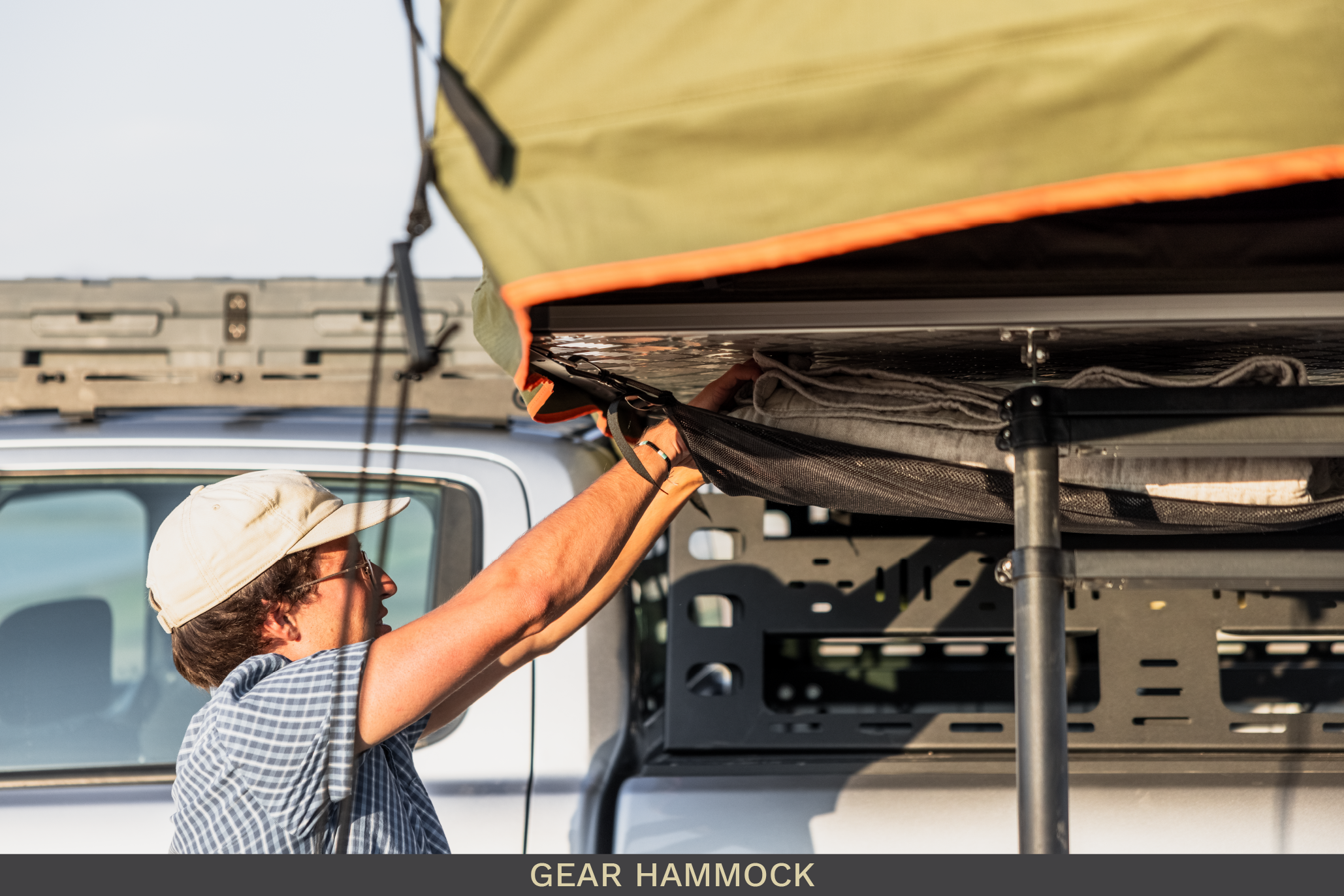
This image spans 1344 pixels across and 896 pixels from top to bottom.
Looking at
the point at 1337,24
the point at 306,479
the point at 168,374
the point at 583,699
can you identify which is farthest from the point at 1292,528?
the point at 168,374

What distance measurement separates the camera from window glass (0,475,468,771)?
Answer: 2.26 meters

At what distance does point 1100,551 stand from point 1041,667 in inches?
5.2

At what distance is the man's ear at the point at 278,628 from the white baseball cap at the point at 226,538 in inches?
2.9

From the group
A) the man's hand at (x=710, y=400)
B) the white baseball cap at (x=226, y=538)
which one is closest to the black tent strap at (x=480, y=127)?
the man's hand at (x=710, y=400)

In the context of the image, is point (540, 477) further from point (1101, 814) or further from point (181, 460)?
point (1101, 814)

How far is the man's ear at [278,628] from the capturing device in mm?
1696

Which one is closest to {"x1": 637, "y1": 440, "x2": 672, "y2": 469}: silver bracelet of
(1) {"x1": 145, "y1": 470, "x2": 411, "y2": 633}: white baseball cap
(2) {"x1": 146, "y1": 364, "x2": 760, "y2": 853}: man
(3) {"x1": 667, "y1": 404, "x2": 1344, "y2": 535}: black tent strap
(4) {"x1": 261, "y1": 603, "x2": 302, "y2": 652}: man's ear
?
(2) {"x1": 146, "y1": 364, "x2": 760, "y2": 853}: man

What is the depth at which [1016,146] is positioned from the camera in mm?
969

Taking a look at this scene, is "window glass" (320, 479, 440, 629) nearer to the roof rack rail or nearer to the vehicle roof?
the vehicle roof

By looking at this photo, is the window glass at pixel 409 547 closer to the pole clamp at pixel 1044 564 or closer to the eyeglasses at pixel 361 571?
the eyeglasses at pixel 361 571

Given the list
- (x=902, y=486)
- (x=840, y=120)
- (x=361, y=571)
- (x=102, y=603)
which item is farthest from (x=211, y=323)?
(x=840, y=120)

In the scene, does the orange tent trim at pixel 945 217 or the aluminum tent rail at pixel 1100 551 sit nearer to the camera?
the orange tent trim at pixel 945 217

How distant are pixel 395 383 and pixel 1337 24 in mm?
2041
